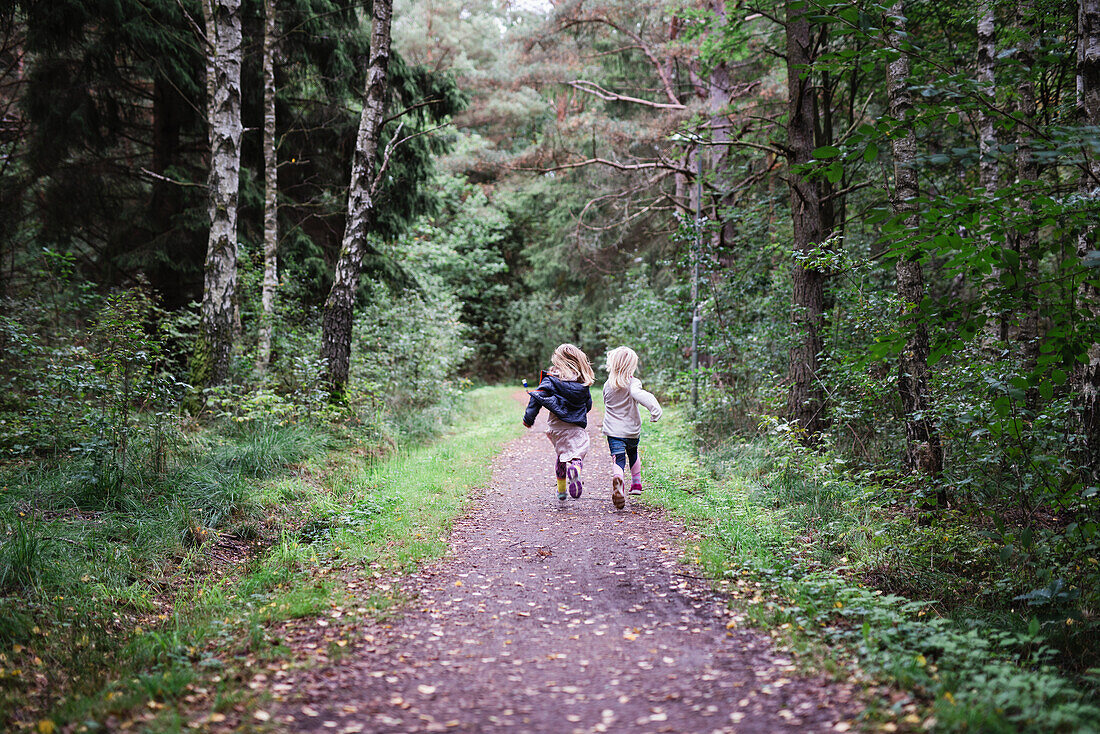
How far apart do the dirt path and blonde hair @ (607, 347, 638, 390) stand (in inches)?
83.3

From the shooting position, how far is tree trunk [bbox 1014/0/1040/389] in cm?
382

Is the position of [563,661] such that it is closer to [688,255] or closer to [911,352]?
[911,352]

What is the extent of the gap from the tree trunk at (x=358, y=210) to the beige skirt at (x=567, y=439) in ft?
13.4

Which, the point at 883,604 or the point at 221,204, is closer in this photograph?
the point at 883,604

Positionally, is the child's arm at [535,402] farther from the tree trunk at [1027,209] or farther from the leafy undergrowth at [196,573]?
the tree trunk at [1027,209]

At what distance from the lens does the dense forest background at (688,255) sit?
4.23m

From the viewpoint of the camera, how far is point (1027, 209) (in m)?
4.05

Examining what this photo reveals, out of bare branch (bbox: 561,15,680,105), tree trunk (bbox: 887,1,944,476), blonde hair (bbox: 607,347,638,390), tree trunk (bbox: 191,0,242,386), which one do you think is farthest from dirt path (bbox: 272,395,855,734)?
bare branch (bbox: 561,15,680,105)

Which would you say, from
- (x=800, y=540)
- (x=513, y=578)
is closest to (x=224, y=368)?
(x=513, y=578)

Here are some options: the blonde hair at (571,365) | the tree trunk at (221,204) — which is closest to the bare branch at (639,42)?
the tree trunk at (221,204)

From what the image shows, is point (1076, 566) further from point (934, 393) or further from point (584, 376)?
point (584, 376)

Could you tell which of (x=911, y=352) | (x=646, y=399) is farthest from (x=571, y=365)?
(x=911, y=352)

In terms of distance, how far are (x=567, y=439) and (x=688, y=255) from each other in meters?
5.96

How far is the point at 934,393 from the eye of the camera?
6.00 metres
